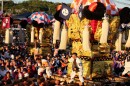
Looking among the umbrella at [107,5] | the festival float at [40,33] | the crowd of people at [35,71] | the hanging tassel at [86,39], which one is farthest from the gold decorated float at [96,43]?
the festival float at [40,33]

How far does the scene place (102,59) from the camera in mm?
13742

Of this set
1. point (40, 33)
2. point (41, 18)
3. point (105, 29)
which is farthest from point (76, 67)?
point (40, 33)

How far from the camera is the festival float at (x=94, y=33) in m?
13.0

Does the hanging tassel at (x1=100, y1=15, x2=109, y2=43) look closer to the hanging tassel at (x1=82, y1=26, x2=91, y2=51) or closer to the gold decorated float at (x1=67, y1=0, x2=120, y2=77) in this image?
the gold decorated float at (x1=67, y1=0, x2=120, y2=77)

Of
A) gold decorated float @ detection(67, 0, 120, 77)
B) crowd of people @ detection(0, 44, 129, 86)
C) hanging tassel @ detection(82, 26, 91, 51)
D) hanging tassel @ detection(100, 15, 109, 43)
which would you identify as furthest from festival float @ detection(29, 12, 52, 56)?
hanging tassel @ detection(100, 15, 109, 43)

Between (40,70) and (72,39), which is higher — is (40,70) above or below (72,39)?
below

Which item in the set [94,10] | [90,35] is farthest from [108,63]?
[94,10]

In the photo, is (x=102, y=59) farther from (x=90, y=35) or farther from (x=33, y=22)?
(x=33, y=22)

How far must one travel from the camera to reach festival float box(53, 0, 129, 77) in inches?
511

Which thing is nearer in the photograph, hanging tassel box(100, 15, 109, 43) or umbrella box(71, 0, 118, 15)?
hanging tassel box(100, 15, 109, 43)

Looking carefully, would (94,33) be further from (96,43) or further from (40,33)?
(40,33)

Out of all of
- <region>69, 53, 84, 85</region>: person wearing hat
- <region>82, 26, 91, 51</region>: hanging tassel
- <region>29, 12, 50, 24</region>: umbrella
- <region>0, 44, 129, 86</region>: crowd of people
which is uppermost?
<region>29, 12, 50, 24</region>: umbrella

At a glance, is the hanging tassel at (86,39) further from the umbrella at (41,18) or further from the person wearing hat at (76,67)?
the umbrella at (41,18)

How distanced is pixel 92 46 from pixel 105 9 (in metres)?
1.48
